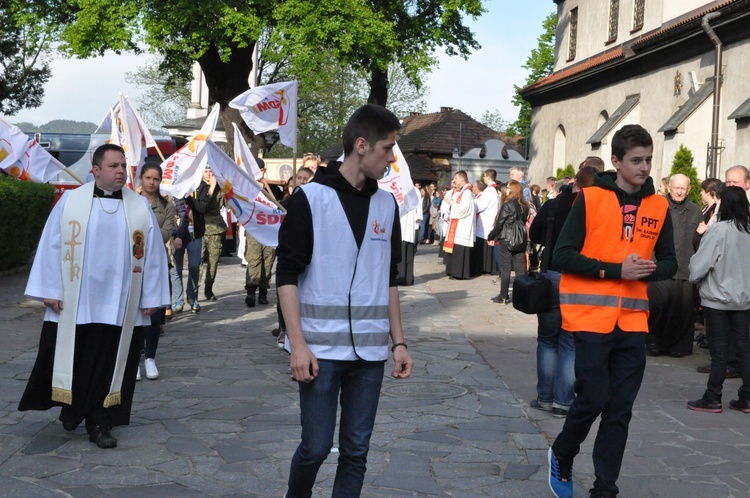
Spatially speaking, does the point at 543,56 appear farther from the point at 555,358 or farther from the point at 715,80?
the point at 555,358

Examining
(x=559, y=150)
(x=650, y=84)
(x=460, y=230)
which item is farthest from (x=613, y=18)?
(x=460, y=230)

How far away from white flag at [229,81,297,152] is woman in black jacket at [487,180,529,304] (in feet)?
13.2

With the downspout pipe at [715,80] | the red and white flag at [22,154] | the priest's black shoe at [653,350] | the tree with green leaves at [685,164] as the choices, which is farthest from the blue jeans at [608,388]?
the tree with green leaves at [685,164]

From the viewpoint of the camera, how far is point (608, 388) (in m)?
5.18

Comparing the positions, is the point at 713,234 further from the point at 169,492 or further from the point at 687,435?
the point at 169,492

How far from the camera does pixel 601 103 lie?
3356 centimetres

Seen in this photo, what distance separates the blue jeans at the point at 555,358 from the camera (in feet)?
24.5

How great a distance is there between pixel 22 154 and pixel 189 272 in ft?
13.4

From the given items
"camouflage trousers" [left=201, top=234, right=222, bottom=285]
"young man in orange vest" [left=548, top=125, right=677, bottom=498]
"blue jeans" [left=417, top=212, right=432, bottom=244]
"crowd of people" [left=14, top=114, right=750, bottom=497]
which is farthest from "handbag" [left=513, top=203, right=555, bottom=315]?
"blue jeans" [left=417, top=212, right=432, bottom=244]

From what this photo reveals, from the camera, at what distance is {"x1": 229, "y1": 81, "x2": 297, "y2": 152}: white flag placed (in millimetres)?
12875

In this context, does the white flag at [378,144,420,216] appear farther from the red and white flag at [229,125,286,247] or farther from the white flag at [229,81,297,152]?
the red and white flag at [229,125,286,247]

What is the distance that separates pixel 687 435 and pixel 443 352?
152 inches

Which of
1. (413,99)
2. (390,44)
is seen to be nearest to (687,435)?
(390,44)

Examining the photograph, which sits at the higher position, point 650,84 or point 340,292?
point 650,84
